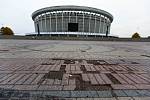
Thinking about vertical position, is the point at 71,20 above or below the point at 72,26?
above

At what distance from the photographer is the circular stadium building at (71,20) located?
242 feet

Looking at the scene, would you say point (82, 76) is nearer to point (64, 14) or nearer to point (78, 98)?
point (78, 98)

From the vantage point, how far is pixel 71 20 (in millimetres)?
73688

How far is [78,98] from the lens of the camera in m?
3.50

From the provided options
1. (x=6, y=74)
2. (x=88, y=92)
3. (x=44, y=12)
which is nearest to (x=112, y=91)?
(x=88, y=92)

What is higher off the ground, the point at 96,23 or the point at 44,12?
the point at 44,12

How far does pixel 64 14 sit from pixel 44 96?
73.1m

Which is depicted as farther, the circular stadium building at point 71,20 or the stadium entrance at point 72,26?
the circular stadium building at point 71,20

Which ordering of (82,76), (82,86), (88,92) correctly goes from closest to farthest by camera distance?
(88,92) → (82,86) → (82,76)

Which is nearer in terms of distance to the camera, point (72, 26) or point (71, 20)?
point (71, 20)

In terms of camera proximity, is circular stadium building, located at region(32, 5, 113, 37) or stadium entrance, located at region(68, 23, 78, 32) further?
circular stadium building, located at region(32, 5, 113, 37)

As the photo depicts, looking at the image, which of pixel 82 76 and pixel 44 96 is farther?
pixel 82 76

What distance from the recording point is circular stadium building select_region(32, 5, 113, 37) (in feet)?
242

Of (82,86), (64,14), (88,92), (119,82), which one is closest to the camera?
(88,92)
